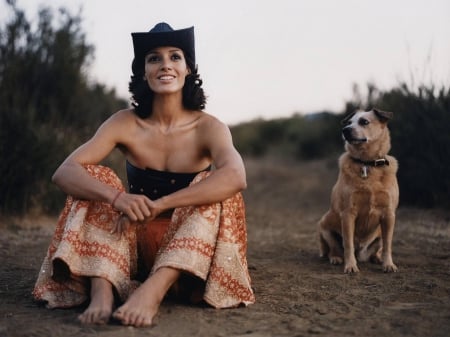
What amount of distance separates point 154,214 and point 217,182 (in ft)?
1.19

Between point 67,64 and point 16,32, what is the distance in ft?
4.04

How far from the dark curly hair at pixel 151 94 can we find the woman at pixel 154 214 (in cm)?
1

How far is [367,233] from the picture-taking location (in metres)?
4.56

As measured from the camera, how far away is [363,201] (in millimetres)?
4375

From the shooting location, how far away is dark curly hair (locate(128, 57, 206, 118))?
3473mm

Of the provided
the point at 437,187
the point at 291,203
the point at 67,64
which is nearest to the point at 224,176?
the point at 437,187

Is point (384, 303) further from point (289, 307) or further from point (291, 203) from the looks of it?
point (291, 203)

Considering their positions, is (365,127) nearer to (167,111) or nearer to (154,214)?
(167,111)

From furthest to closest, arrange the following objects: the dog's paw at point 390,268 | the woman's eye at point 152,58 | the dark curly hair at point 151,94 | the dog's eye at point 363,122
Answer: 1. the dog's eye at point 363,122
2. the dog's paw at point 390,268
3. the dark curly hair at point 151,94
4. the woman's eye at point 152,58

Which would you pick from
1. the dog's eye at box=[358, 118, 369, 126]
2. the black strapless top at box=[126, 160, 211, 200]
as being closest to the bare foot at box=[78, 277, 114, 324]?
the black strapless top at box=[126, 160, 211, 200]

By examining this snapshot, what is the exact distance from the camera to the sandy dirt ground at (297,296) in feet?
8.43

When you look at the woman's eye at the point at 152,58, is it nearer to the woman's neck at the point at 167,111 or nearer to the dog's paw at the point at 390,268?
the woman's neck at the point at 167,111

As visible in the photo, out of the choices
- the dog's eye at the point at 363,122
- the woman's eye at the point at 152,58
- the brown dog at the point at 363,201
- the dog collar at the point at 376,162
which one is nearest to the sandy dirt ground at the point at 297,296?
the brown dog at the point at 363,201

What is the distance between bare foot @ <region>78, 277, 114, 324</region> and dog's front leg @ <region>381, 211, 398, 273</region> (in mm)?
2279
